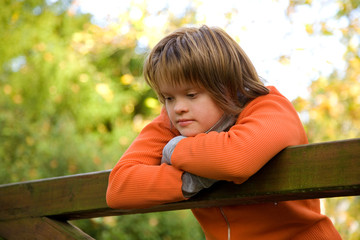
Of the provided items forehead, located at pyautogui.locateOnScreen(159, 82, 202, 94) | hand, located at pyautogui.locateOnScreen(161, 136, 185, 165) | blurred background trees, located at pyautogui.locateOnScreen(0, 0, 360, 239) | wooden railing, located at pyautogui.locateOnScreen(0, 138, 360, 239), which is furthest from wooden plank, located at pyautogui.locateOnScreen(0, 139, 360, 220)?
blurred background trees, located at pyautogui.locateOnScreen(0, 0, 360, 239)

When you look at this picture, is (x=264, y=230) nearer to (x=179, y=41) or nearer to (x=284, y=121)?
(x=284, y=121)

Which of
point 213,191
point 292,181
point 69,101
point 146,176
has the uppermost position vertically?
point 69,101

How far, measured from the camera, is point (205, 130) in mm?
1805

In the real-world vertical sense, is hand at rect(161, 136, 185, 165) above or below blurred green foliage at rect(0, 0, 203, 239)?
below

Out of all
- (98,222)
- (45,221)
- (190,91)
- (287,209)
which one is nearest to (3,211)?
(45,221)

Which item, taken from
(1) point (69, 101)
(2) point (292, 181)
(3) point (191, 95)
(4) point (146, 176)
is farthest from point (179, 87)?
(1) point (69, 101)

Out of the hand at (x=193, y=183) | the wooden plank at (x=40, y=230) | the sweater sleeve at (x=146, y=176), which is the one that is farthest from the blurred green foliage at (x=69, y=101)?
the hand at (x=193, y=183)

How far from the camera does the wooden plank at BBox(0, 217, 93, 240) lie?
2.17 meters

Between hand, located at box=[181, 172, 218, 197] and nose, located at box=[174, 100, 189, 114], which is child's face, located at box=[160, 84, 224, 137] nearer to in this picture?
nose, located at box=[174, 100, 189, 114]

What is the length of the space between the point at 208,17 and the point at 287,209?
388 cm

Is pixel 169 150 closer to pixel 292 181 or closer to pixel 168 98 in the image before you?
pixel 168 98

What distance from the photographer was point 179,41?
72.7 inches

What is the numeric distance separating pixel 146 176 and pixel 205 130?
0.29 metres

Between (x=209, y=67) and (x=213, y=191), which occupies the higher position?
(x=209, y=67)
